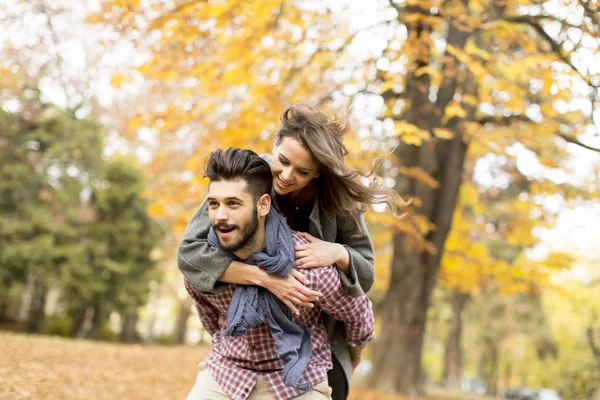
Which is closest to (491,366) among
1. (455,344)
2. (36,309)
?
(455,344)

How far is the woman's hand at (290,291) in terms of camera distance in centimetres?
286

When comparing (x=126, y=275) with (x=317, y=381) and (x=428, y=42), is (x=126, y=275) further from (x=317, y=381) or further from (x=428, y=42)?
(x=317, y=381)

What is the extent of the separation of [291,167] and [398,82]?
5.08 metres

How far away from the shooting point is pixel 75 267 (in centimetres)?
1798

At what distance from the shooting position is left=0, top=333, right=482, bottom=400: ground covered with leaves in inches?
240

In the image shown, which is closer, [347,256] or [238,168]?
[238,168]

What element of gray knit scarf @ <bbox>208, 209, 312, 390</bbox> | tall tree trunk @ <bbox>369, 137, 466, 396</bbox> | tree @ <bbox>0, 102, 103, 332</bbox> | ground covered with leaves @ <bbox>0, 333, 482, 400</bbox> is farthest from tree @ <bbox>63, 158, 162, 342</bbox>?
gray knit scarf @ <bbox>208, 209, 312, 390</bbox>

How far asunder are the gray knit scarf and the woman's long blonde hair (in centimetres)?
44

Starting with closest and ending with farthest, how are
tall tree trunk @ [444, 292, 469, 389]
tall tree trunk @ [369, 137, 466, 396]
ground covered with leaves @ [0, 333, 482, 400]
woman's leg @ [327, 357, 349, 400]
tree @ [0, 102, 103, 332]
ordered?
1. woman's leg @ [327, 357, 349, 400]
2. ground covered with leaves @ [0, 333, 482, 400]
3. tall tree trunk @ [369, 137, 466, 396]
4. tree @ [0, 102, 103, 332]
5. tall tree trunk @ [444, 292, 469, 389]

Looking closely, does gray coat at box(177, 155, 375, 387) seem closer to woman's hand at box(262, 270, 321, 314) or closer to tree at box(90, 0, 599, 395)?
woman's hand at box(262, 270, 321, 314)

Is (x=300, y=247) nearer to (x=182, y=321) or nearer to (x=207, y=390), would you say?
(x=207, y=390)

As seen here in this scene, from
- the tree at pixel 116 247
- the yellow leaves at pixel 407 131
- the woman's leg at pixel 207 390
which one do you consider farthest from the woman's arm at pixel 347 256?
the tree at pixel 116 247

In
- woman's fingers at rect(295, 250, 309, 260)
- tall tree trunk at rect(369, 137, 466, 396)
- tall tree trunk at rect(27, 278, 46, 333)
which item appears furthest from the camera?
tall tree trunk at rect(27, 278, 46, 333)

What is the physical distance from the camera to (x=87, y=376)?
27.3 feet
